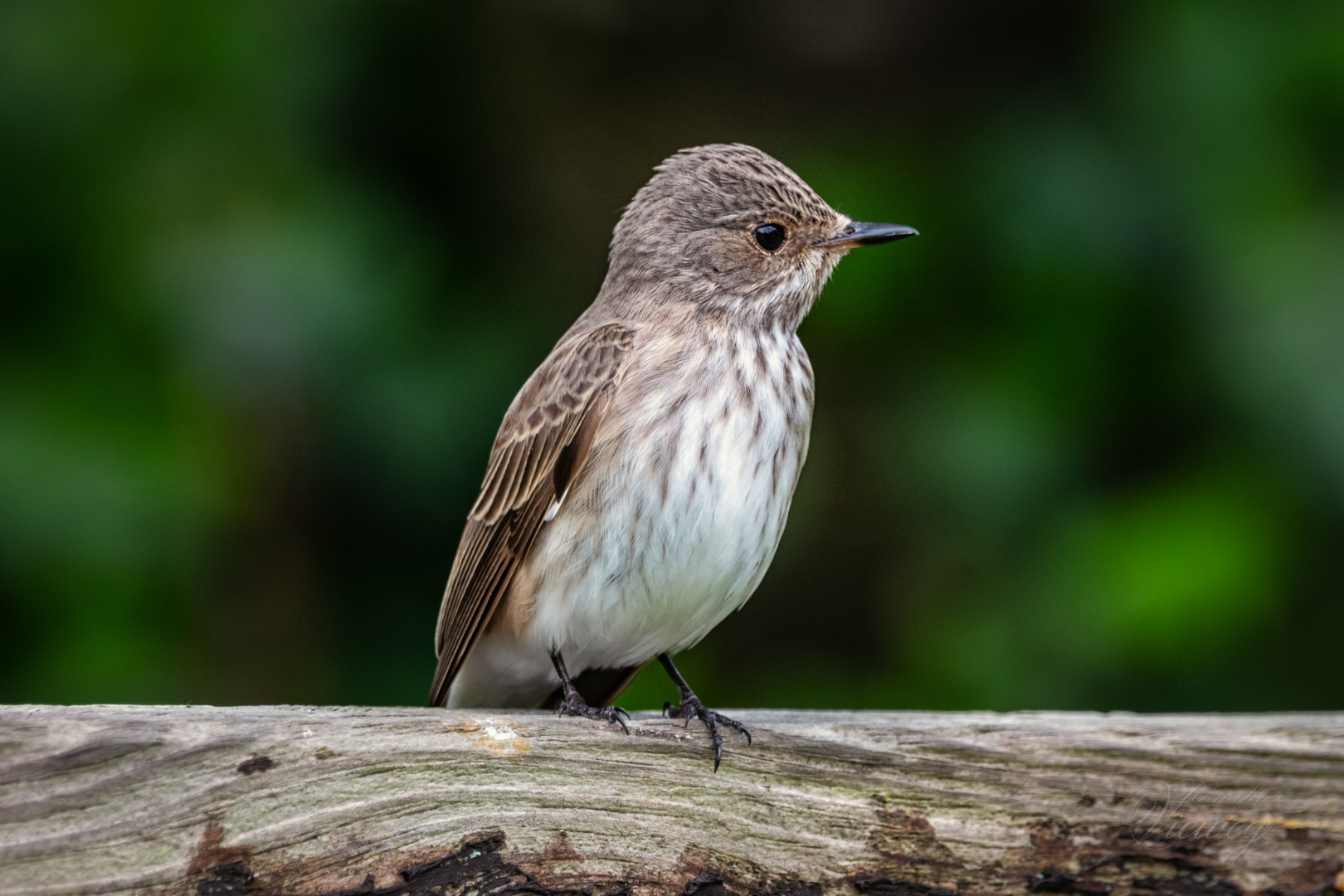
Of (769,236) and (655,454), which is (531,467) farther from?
(769,236)

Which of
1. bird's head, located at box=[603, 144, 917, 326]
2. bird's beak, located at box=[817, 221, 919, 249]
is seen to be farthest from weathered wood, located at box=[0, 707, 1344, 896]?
bird's beak, located at box=[817, 221, 919, 249]

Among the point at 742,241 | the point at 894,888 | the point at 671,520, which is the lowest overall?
the point at 894,888

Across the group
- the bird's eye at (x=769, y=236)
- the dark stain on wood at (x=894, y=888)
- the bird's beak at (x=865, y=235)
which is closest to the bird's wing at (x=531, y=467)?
the bird's eye at (x=769, y=236)

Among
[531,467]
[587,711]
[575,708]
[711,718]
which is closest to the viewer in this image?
[711,718]

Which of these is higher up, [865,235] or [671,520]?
[865,235]

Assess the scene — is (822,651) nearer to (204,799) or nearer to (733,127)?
(733,127)

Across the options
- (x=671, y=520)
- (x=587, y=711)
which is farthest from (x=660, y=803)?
(x=671, y=520)

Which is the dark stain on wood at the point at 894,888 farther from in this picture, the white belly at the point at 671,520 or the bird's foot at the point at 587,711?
the white belly at the point at 671,520
